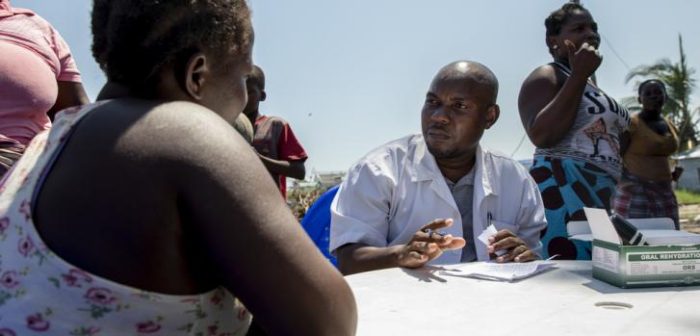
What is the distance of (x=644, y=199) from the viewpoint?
4.55m

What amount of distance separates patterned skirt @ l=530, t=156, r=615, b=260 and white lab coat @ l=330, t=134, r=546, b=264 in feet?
1.25

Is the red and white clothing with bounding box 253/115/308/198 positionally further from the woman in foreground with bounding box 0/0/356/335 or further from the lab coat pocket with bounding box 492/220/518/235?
the woman in foreground with bounding box 0/0/356/335

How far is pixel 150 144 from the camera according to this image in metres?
0.79

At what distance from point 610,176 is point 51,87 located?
2.16 metres

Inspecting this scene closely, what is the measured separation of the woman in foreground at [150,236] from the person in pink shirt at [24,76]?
1156 mm

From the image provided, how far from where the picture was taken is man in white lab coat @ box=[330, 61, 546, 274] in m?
1.96

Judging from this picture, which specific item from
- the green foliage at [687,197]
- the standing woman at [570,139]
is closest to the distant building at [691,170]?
the green foliage at [687,197]

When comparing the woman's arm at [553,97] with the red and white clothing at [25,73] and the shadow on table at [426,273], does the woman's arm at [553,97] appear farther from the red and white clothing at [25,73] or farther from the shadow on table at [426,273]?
the red and white clothing at [25,73]

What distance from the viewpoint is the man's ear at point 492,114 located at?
231cm

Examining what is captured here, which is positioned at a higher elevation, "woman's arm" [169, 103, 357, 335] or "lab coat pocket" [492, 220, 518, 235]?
"woman's arm" [169, 103, 357, 335]

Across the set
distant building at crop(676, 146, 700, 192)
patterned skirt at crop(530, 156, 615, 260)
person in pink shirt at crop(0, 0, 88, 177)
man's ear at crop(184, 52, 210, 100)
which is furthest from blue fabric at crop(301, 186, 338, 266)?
distant building at crop(676, 146, 700, 192)

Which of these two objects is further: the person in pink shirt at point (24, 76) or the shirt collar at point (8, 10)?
the shirt collar at point (8, 10)

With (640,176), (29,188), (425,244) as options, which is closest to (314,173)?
(640,176)

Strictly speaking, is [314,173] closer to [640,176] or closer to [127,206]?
[640,176]
